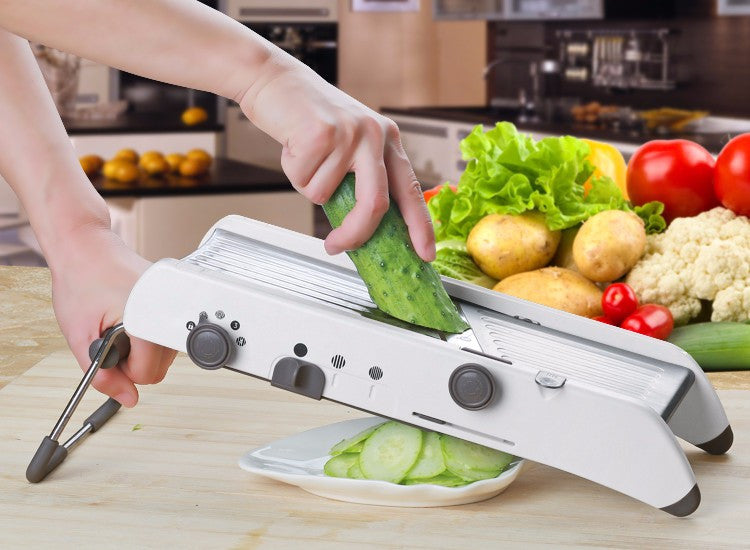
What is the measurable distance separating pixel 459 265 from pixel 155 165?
2.48 meters

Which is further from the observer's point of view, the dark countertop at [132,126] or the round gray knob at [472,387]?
the dark countertop at [132,126]

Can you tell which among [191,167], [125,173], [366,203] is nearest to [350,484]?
[366,203]

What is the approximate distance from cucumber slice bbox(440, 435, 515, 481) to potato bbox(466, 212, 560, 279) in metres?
0.65

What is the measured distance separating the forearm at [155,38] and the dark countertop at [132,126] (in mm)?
3867

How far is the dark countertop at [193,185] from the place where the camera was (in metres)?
3.76

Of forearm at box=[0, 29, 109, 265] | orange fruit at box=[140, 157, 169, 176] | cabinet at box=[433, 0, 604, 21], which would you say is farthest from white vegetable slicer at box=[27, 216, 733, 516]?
cabinet at box=[433, 0, 604, 21]

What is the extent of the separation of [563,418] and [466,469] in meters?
0.12

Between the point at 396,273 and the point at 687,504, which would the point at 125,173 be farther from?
the point at 687,504

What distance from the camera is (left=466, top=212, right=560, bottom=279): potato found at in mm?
1651

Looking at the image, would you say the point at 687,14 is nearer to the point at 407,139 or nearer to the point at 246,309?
the point at 407,139

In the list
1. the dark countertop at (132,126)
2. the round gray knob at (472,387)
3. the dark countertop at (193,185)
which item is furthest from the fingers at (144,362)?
the dark countertop at (132,126)

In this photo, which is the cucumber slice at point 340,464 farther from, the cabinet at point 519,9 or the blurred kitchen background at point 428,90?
the cabinet at point 519,9

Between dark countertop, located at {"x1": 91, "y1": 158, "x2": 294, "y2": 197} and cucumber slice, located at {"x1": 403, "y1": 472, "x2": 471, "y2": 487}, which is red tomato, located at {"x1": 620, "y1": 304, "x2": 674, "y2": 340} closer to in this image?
cucumber slice, located at {"x1": 403, "y1": 472, "x2": 471, "y2": 487}

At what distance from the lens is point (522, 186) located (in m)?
1.69
